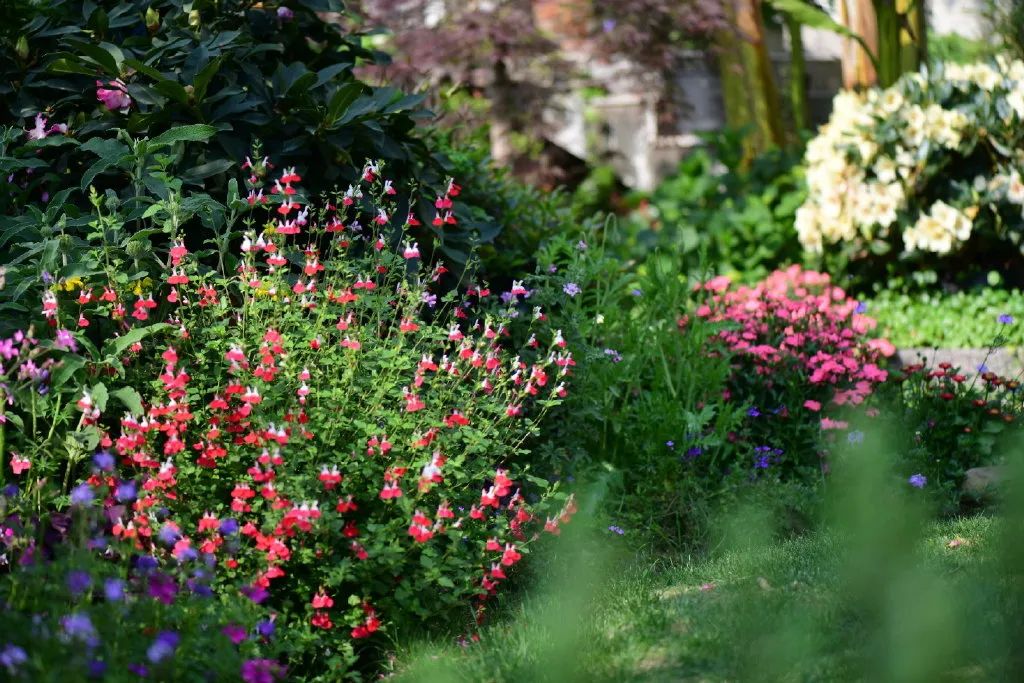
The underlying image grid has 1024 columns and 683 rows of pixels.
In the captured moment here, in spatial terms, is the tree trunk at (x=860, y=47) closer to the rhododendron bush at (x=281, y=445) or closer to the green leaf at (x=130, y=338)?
the rhododendron bush at (x=281, y=445)

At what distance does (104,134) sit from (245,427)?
1.35 metres

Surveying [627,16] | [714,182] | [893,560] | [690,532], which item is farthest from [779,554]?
[627,16]

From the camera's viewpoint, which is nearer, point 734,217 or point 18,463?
point 18,463

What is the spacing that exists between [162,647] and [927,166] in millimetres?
5719

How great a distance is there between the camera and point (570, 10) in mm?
9289

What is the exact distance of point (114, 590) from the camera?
6.79 ft

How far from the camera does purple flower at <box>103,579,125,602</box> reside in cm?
207

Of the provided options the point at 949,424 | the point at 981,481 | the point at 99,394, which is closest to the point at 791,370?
the point at 949,424

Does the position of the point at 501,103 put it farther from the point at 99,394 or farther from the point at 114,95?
the point at 99,394

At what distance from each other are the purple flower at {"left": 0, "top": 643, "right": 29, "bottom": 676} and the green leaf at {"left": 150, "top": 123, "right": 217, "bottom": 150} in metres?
1.73

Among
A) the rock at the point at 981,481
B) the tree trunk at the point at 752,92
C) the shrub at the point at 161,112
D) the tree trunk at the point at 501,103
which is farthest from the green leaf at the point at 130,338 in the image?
the tree trunk at the point at 752,92

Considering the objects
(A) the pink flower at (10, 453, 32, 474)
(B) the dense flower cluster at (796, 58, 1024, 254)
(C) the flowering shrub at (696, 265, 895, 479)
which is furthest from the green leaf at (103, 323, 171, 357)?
(B) the dense flower cluster at (796, 58, 1024, 254)

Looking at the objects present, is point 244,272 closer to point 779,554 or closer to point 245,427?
point 245,427

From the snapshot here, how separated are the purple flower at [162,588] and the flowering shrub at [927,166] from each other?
17.9 ft
